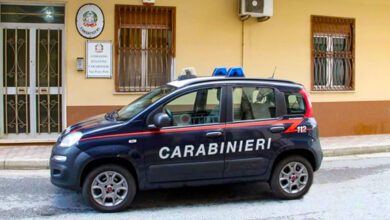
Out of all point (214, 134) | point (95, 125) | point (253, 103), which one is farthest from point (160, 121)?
point (253, 103)

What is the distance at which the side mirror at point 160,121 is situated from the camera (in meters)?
4.97

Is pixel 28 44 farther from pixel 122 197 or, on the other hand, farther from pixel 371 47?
pixel 371 47

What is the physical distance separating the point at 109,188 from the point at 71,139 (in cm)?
74

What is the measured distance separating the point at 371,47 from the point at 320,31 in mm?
1502

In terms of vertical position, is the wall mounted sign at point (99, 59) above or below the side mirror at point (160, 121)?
above

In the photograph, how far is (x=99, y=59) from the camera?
350 inches

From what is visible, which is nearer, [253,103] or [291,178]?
[253,103]

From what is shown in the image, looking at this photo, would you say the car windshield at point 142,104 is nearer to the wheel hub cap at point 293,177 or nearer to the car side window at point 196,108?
the car side window at point 196,108

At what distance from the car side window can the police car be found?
1 cm

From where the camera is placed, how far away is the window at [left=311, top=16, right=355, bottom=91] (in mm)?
10367

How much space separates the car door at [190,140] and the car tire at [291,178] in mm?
816

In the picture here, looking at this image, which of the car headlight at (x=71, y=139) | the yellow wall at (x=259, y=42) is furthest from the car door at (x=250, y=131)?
the yellow wall at (x=259, y=42)

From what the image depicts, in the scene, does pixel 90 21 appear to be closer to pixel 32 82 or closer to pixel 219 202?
pixel 32 82

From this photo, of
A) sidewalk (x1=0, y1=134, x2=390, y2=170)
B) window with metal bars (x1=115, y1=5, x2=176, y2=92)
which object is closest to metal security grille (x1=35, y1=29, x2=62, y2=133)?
sidewalk (x1=0, y1=134, x2=390, y2=170)
